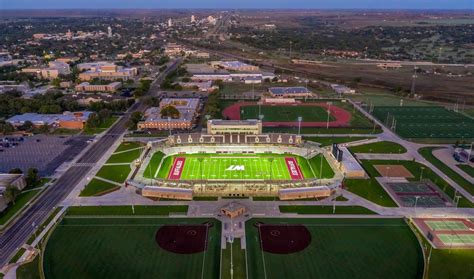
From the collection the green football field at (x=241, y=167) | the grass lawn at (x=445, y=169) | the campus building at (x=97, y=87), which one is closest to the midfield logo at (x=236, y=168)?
the green football field at (x=241, y=167)

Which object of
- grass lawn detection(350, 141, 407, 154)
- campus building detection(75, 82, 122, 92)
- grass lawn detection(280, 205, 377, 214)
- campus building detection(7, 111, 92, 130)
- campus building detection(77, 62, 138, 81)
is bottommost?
grass lawn detection(280, 205, 377, 214)

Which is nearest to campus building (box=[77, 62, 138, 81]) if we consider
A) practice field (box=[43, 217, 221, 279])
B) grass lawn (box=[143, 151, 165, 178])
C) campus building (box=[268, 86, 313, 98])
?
campus building (box=[268, 86, 313, 98])

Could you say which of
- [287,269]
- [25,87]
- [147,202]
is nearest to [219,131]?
[147,202]

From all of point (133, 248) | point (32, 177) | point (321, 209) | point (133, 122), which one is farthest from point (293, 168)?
point (32, 177)

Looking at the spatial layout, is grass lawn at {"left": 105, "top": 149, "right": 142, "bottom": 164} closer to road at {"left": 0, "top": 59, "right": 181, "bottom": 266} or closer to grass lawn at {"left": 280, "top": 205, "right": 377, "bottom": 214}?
road at {"left": 0, "top": 59, "right": 181, "bottom": 266}

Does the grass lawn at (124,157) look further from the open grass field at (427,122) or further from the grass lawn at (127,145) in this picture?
the open grass field at (427,122)

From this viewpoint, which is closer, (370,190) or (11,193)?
(11,193)

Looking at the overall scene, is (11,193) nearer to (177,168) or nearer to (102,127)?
(177,168)

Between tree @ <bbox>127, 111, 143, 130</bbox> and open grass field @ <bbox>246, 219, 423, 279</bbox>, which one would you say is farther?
tree @ <bbox>127, 111, 143, 130</bbox>
